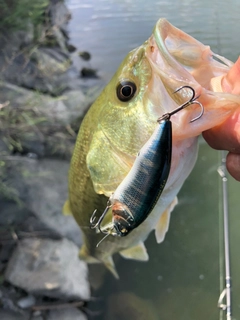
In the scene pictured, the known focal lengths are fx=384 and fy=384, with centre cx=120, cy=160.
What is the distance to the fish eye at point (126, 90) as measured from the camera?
3.26 feet

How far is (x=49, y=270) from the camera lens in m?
2.88

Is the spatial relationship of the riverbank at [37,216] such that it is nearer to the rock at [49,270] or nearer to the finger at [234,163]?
the rock at [49,270]

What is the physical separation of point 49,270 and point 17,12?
3.00 m

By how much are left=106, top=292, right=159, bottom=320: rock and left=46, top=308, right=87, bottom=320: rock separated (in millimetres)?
257

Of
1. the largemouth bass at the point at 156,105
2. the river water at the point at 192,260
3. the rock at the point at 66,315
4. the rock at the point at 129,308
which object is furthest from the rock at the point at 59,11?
the largemouth bass at the point at 156,105

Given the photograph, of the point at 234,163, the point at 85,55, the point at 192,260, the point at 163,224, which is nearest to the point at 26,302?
the point at 192,260

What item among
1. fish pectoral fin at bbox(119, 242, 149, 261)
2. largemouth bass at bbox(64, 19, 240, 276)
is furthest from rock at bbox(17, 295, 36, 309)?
largemouth bass at bbox(64, 19, 240, 276)

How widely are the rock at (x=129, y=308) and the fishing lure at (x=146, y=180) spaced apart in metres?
2.29

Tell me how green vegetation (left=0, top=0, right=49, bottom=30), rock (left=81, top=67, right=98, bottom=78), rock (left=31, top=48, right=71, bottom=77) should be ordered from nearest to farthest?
1. green vegetation (left=0, top=0, right=49, bottom=30)
2. rock (left=31, top=48, right=71, bottom=77)
3. rock (left=81, top=67, right=98, bottom=78)

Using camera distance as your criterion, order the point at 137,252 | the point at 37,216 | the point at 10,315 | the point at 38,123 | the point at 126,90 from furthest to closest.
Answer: the point at 38,123 < the point at 37,216 < the point at 10,315 < the point at 137,252 < the point at 126,90

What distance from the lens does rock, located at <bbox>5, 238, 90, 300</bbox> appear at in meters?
2.79

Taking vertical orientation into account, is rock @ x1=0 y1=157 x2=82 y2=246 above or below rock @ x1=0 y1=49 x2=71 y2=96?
below

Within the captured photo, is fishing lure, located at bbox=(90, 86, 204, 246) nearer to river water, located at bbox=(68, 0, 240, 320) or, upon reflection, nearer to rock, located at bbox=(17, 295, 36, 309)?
rock, located at bbox=(17, 295, 36, 309)

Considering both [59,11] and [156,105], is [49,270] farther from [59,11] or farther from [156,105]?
[59,11]
